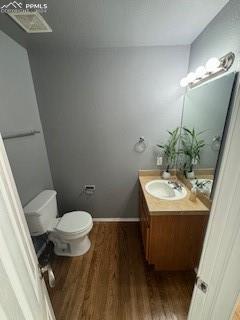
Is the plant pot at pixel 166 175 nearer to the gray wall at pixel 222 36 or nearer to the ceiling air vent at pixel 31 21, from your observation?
the gray wall at pixel 222 36

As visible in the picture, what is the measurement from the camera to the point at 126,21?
1252 mm

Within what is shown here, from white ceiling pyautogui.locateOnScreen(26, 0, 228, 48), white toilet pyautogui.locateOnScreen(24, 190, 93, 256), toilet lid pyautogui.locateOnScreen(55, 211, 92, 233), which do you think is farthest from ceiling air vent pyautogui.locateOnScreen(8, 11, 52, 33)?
toilet lid pyautogui.locateOnScreen(55, 211, 92, 233)

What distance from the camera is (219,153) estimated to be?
1.21m

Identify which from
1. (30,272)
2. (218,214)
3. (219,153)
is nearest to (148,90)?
(219,153)

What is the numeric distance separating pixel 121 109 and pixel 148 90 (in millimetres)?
387

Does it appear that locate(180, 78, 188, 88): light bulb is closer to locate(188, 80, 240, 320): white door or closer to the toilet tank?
locate(188, 80, 240, 320): white door

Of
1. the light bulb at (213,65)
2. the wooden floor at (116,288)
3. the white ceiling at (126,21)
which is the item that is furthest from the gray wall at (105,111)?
the wooden floor at (116,288)

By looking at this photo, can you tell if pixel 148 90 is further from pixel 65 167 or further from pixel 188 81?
pixel 65 167

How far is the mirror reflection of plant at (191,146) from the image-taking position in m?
1.56

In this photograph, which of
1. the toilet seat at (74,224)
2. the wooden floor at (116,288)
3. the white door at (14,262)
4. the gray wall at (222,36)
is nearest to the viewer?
the white door at (14,262)

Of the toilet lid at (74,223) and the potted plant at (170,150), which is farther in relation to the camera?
the potted plant at (170,150)

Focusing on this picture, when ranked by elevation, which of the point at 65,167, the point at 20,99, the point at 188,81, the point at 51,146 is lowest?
the point at 65,167

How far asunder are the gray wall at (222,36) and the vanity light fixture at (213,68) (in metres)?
0.04

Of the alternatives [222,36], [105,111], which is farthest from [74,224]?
[222,36]
